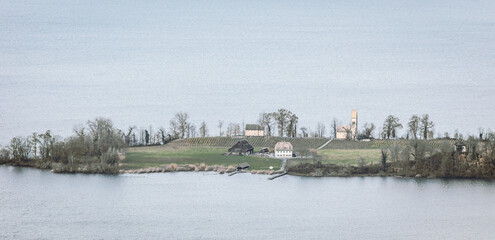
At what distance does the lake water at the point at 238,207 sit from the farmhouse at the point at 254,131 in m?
36.7

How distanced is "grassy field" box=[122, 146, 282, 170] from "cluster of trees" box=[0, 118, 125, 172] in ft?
8.49

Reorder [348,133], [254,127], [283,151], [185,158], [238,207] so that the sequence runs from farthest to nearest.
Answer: [254,127] < [348,133] < [283,151] < [185,158] < [238,207]

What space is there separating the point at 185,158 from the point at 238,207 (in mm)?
35314

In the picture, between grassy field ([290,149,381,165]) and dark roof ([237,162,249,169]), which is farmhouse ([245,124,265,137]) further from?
dark roof ([237,162,249,169])

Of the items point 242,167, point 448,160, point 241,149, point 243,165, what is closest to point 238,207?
point 242,167

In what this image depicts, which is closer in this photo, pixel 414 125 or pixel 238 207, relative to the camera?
pixel 238 207

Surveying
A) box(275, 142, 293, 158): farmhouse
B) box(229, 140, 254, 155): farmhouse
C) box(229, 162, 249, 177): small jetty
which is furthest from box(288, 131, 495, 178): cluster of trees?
box(229, 140, 254, 155): farmhouse

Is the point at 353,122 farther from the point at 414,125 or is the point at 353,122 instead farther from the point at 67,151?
the point at 67,151

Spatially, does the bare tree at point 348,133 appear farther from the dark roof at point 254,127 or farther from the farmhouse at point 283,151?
the farmhouse at point 283,151

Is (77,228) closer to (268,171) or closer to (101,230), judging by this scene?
(101,230)

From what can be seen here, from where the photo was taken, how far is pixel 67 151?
99000 mm

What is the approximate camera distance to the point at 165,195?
250 feet

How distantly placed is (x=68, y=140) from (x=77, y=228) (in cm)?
4319

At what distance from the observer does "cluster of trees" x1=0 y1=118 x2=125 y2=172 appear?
9612 centimetres
